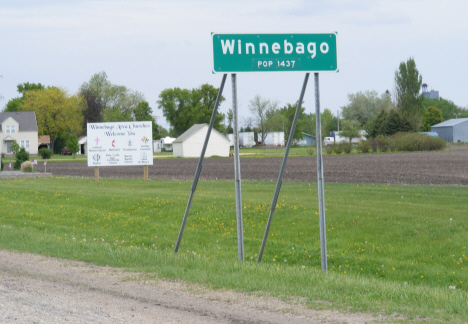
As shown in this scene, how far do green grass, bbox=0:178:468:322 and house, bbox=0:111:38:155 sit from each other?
74.7 m

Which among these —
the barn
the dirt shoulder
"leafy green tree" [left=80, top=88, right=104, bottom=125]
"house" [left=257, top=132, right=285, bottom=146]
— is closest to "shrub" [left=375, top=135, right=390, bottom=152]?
the barn

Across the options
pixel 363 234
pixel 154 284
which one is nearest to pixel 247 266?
pixel 154 284

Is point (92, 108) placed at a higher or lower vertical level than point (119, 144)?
higher

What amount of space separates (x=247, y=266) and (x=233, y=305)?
7.07ft

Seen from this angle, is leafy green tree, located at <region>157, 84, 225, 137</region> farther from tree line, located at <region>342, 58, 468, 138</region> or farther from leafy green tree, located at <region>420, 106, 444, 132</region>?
leafy green tree, located at <region>420, 106, 444, 132</region>

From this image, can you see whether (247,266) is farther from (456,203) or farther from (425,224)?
(456,203)

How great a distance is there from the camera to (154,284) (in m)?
7.27

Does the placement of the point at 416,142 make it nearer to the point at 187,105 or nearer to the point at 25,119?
the point at 187,105

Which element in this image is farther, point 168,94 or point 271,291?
point 168,94

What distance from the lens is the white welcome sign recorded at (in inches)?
1039

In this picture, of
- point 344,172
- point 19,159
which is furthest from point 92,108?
point 344,172

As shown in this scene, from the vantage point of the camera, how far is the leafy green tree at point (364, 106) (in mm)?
123812

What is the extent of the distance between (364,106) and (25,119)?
71.5m

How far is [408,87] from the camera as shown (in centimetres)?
10019
